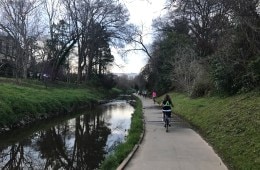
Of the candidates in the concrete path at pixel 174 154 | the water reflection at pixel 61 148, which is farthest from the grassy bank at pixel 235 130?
the water reflection at pixel 61 148

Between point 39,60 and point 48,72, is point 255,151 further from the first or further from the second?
point 39,60

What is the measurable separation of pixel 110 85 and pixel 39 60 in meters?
16.8

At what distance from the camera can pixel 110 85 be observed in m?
78.8

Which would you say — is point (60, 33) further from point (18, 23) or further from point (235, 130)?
point (235, 130)

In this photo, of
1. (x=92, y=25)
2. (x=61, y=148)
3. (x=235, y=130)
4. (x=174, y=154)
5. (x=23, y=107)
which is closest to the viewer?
(x=174, y=154)

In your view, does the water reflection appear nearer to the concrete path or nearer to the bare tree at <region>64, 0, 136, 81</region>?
the concrete path

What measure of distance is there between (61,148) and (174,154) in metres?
6.04

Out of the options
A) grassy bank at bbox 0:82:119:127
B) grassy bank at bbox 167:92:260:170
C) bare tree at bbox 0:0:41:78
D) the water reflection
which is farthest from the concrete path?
bare tree at bbox 0:0:41:78

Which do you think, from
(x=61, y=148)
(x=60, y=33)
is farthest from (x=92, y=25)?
(x=61, y=148)

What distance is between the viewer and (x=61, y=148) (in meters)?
16.4

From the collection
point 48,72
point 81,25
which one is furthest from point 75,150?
point 48,72

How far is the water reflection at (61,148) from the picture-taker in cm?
1323

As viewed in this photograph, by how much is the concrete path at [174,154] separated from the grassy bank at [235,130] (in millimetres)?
399

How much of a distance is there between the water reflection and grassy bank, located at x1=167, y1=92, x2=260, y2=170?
4248mm
